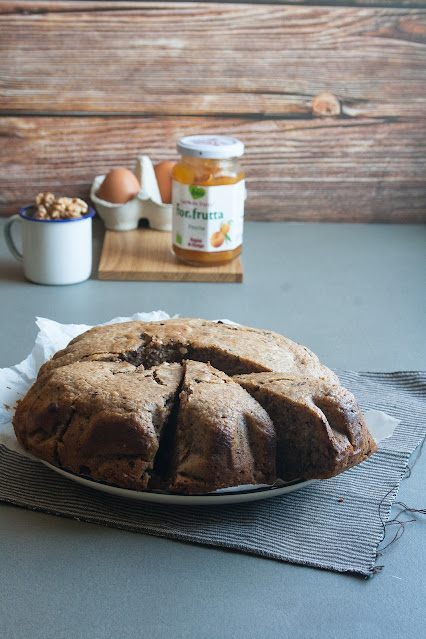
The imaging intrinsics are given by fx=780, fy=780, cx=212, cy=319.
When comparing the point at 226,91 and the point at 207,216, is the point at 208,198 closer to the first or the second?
the point at 207,216

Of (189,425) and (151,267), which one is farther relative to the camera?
(151,267)

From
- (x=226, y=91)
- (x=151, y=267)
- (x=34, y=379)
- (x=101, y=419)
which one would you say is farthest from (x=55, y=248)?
(x=101, y=419)

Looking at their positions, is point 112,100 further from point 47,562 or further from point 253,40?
point 47,562

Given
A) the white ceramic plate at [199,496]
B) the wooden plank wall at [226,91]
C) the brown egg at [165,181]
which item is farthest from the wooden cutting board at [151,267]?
the white ceramic plate at [199,496]

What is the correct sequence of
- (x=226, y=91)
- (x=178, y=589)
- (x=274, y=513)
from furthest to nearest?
(x=226, y=91) < (x=274, y=513) < (x=178, y=589)

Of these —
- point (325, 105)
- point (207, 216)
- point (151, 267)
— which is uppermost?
point (325, 105)

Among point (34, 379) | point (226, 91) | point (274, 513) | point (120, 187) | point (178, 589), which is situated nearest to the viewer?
point (178, 589)

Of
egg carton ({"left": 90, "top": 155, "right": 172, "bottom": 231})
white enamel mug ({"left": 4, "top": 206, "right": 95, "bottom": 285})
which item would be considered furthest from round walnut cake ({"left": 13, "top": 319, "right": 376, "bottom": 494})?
egg carton ({"left": 90, "top": 155, "right": 172, "bottom": 231})

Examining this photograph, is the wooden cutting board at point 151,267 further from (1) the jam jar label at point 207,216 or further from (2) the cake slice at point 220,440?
(2) the cake slice at point 220,440

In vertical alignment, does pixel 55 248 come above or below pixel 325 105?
below
